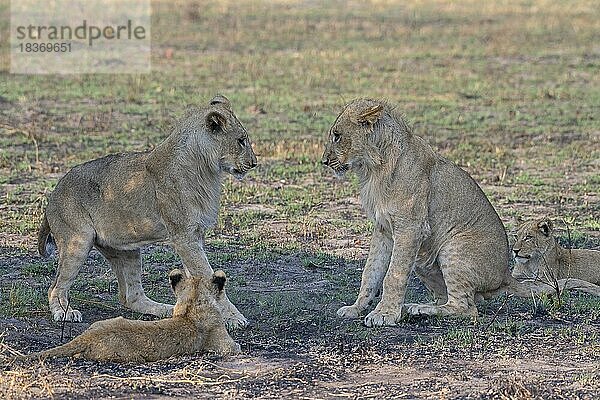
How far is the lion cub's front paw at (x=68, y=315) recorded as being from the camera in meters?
7.32

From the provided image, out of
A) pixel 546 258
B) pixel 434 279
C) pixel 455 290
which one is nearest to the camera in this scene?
pixel 455 290

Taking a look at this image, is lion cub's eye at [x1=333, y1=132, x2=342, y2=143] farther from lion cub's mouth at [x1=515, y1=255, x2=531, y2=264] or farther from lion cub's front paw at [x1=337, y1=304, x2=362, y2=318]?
lion cub's mouth at [x1=515, y1=255, x2=531, y2=264]

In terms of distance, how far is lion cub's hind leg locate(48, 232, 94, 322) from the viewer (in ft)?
24.4

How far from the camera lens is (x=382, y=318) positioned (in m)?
7.36

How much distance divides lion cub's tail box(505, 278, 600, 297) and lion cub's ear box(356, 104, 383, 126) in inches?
57.4

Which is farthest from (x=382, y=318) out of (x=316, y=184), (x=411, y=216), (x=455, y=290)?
(x=316, y=184)

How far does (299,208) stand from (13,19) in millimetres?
17898

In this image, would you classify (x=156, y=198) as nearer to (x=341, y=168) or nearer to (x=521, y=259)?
(x=341, y=168)

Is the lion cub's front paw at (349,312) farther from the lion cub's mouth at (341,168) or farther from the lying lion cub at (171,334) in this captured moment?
the lying lion cub at (171,334)

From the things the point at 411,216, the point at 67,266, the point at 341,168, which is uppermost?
the point at 341,168

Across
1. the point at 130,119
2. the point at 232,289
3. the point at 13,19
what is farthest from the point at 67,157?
the point at 13,19

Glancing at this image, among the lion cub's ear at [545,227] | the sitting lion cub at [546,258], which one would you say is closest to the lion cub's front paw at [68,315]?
the sitting lion cub at [546,258]

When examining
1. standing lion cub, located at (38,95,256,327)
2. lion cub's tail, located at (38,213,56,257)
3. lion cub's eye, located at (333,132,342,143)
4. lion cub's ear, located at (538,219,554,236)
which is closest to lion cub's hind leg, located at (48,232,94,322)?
standing lion cub, located at (38,95,256,327)

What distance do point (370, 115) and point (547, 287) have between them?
1.77 meters
